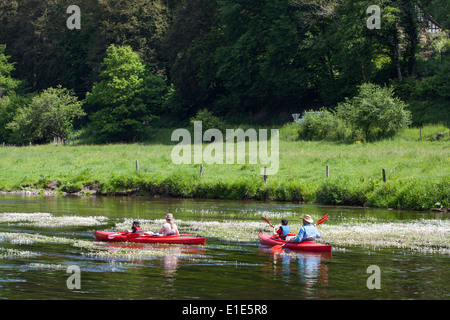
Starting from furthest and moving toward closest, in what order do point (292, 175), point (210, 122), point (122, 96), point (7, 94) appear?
point (7, 94) → point (122, 96) → point (210, 122) → point (292, 175)

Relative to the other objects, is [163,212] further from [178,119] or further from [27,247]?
[178,119]

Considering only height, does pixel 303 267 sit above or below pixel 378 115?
below

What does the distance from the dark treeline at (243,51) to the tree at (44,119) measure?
285cm

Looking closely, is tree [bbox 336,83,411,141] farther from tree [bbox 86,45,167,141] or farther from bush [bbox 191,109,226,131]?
tree [bbox 86,45,167,141]

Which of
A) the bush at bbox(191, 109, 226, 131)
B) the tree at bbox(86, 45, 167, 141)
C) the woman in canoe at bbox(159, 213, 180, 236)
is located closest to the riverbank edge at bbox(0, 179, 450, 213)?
the woman in canoe at bbox(159, 213, 180, 236)

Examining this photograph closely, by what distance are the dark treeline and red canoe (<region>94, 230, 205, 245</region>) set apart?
133 ft

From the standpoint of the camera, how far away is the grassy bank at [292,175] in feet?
105

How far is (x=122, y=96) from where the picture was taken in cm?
7188

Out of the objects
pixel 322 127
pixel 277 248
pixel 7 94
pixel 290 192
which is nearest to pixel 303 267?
pixel 277 248

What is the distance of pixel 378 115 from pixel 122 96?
3390cm

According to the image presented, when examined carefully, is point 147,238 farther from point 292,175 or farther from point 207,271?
point 292,175

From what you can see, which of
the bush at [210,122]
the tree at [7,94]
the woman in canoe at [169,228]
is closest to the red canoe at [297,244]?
the woman in canoe at [169,228]

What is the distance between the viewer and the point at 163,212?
29438 mm
